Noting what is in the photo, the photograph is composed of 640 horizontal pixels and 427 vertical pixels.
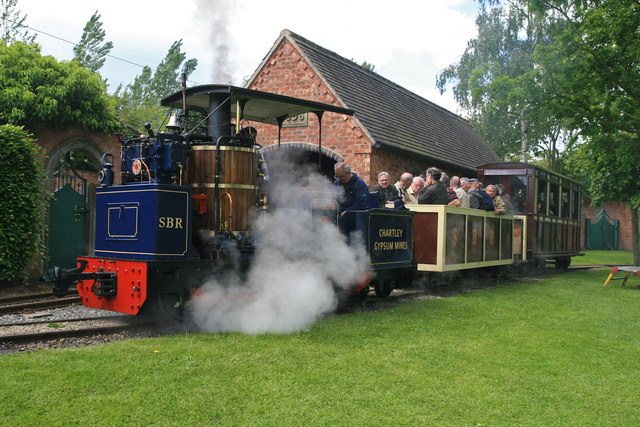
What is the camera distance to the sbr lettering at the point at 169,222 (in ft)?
19.8

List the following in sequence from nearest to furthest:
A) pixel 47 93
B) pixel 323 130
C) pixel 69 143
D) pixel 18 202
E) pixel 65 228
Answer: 1. pixel 18 202
2. pixel 47 93
3. pixel 65 228
4. pixel 69 143
5. pixel 323 130

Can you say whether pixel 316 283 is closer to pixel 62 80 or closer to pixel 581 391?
pixel 581 391

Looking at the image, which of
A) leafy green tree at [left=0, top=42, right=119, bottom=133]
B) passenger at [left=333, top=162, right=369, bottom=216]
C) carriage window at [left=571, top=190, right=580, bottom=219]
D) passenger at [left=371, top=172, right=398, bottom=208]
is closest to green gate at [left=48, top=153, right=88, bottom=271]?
leafy green tree at [left=0, top=42, right=119, bottom=133]

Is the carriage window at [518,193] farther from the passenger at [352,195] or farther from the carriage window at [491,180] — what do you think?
the passenger at [352,195]

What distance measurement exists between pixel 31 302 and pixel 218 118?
4172mm

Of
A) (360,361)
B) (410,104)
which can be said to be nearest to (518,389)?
(360,361)

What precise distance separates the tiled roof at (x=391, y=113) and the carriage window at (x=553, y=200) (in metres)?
2.94

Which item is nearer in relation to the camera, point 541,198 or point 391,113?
point 541,198

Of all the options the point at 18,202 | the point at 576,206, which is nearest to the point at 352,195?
the point at 18,202

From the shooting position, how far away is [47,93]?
10.7m

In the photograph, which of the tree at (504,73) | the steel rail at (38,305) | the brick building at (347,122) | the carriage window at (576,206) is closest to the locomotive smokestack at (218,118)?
the steel rail at (38,305)

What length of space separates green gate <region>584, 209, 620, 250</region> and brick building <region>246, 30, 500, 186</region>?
1977 cm

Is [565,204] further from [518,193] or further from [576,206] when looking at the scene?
[518,193]

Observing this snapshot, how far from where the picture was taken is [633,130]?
49.6ft
